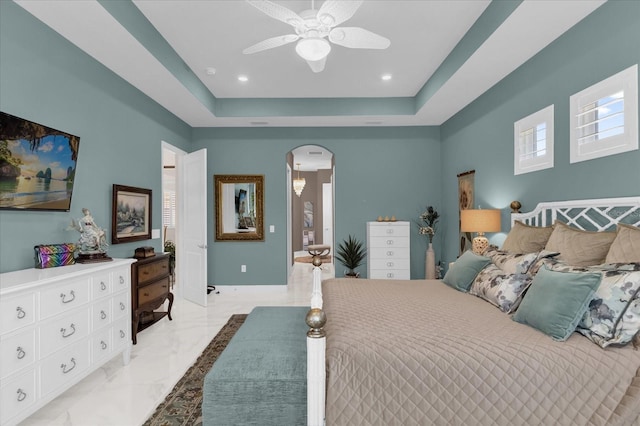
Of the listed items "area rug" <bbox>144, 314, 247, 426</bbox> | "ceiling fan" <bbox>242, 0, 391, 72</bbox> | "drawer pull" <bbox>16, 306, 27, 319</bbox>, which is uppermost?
"ceiling fan" <bbox>242, 0, 391, 72</bbox>

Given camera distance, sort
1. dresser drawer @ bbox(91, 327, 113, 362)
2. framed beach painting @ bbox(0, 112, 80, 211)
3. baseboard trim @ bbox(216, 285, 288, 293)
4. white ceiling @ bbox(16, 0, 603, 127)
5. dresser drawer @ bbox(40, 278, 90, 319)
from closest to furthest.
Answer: dresser drawer @ bbox(40, 278, 90, 319)
framed beach painting @ bbox(0, 112, 80, 211)
dresser drawer @ bbox(91, 327, 113, 362)
white ceiling @ bbox(16, 0, 603, 127)
baseboard trim @ bbox(216, 285, 288, 293)

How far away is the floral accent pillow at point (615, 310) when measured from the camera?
1521mm

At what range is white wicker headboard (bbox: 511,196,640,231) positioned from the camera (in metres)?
2.15

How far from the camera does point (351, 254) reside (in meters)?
5.34

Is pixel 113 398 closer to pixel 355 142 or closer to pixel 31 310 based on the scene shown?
pixel 31 310

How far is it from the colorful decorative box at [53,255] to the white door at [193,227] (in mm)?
2024

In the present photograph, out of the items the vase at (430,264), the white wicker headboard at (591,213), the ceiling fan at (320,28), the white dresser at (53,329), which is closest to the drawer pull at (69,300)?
the white dresser at (53,329)

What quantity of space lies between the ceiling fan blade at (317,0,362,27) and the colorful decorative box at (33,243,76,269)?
2502 mm

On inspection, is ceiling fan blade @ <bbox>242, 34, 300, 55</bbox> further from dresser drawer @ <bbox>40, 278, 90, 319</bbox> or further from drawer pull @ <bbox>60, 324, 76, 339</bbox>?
drawer pull @ <bbox>60, 324, 76, 339</bbox>

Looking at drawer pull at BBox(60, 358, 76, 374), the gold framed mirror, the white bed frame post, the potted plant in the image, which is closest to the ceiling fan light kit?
the white bed frame post

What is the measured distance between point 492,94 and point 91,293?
4.44 meters

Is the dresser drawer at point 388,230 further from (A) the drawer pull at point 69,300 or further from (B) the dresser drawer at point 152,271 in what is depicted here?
(A) the drawer pull at point 69,300

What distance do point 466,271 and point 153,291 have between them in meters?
3.10

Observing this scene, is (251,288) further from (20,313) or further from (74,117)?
(20,313)
